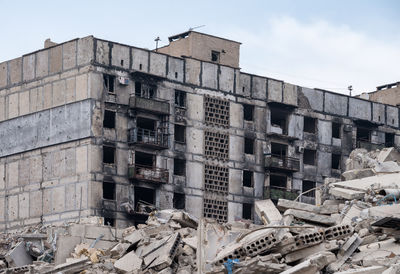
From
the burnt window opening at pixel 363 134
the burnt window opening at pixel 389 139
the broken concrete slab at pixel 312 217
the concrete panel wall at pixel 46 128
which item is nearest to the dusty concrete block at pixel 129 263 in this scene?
the broken concrete slab at pixel 312 217

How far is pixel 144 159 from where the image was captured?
52.8 meters

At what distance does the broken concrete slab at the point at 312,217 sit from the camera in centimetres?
2462

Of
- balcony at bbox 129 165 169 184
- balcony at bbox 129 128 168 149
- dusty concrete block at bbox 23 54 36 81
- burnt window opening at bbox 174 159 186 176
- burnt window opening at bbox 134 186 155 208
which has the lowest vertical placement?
burnt window opening at bbox 134 186 155 208

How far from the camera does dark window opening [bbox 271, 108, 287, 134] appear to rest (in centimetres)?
5819

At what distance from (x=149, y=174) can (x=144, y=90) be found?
4.20 m

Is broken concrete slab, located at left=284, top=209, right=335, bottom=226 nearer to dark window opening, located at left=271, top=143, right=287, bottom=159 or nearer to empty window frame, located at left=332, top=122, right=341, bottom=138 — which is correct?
dark window opening, located at left=271, top=143, right=287, bottom=159

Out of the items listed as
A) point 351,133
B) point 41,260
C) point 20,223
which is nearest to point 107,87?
point 20,223

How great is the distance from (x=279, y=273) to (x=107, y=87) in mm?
30725

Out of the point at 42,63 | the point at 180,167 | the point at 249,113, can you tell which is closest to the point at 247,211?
the point at 180,167

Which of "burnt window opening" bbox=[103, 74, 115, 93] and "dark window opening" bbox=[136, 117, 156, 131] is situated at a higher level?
"burnt window opening" bbox=[103, 74, 115, 93]

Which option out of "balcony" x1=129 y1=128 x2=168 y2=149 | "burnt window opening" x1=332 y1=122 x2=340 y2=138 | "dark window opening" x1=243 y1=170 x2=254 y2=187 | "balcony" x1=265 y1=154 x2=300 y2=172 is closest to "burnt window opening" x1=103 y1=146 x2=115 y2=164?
"balcony" x1=129 y1=128 x2=168 y2=149

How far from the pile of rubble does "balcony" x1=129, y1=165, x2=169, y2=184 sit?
58.4 feet

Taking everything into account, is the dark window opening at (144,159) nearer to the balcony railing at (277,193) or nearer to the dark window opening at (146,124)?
the dark window opening at (146,124)

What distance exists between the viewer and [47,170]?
5175 centimetres
